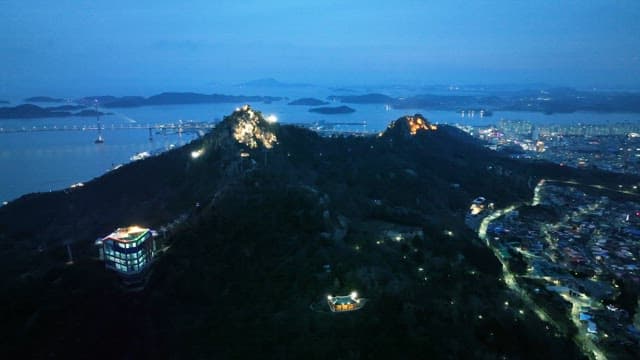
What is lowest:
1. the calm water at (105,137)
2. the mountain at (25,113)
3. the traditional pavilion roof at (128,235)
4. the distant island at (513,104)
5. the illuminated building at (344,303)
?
the illuminated building at (344,303)

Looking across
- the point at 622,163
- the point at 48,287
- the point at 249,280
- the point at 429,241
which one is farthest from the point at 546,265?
the point at 622,163

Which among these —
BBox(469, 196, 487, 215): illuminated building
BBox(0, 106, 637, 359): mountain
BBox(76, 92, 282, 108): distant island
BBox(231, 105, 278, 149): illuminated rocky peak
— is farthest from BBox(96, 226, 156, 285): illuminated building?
BBox(76, 92, 282, 108): distant island

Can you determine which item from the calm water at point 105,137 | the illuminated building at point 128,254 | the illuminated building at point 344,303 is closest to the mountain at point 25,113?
the calm water at point 105,137

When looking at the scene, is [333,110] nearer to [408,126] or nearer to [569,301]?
[408,126]

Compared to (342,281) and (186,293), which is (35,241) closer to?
(186,293)

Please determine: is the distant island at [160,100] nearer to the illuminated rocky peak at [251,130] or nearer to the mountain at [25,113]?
the mountain at [25,113]

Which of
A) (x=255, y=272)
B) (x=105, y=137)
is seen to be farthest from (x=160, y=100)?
(x=255, y=272)
